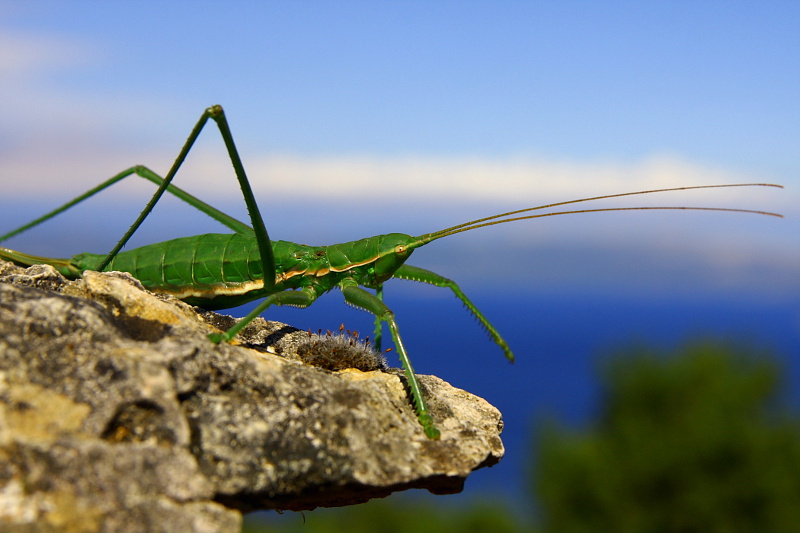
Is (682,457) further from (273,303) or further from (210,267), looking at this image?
(273,303)

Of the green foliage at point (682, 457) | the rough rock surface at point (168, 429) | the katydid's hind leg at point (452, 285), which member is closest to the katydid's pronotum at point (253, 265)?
the katydid's hind leg at point (452, 285)

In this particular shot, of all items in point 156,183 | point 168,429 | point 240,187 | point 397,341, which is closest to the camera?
point 168,429

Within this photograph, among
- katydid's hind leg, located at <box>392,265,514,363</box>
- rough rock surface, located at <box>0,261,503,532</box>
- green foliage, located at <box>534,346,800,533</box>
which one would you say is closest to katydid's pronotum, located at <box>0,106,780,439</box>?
katydid's hind leg, located at <box>392,265,514,363</box>

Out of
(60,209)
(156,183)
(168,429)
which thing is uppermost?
(156,183)

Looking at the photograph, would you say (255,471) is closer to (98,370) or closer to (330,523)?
(98,370)

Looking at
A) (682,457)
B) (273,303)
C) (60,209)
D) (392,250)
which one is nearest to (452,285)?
(392,250)

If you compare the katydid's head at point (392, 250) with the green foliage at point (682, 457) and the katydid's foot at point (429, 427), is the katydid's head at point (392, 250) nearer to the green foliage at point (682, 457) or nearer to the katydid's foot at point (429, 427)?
the katydid's foot at point (429, 427)
